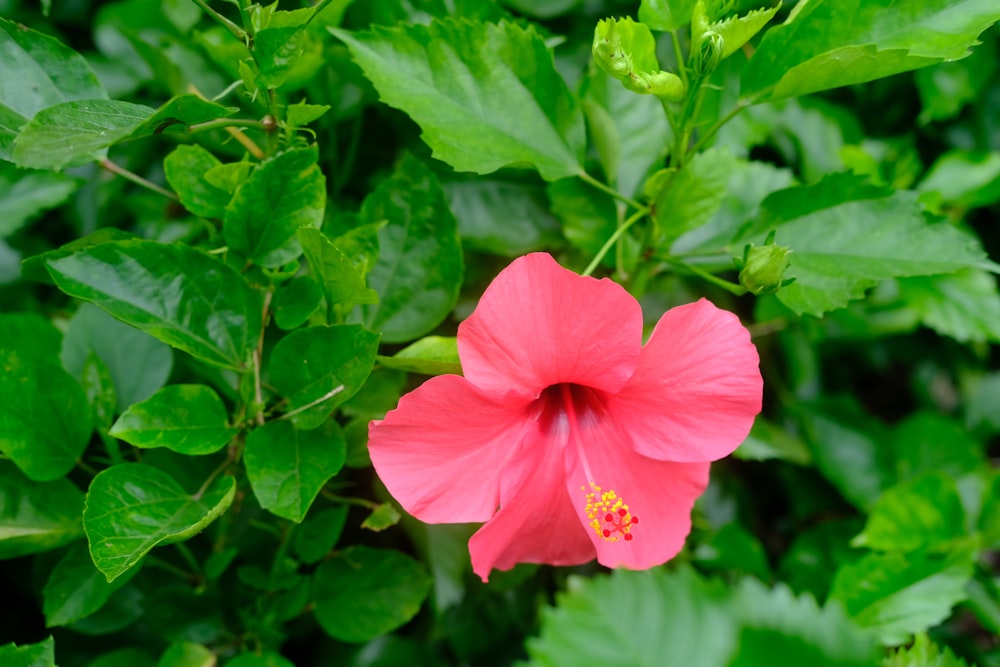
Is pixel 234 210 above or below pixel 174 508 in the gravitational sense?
above

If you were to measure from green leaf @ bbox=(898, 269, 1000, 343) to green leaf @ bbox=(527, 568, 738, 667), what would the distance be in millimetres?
969

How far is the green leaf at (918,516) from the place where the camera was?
1422 mm

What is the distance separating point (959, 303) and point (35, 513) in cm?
155

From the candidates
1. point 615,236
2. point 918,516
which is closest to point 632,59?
point 615,236

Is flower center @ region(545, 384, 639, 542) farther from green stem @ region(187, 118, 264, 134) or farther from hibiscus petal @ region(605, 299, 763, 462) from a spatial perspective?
green stem @ region(187, 118, 264, 134)

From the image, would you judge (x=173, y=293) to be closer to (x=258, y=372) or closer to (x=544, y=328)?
(x=258, y=372)

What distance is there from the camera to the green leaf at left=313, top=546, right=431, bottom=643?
1.13 m

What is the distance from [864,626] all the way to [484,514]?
63 cm

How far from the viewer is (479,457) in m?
0.97

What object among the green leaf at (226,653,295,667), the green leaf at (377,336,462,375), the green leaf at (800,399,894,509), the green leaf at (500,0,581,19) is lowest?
the green leaf at (800,399,894,509)

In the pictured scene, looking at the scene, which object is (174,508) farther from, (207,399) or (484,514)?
(484,514)

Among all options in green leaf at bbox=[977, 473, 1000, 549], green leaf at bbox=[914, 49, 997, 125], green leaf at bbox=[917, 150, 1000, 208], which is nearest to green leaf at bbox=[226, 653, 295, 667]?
green leaf at bbox=[977, 473, 1000, 549]

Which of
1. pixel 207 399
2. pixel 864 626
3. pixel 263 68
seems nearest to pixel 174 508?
pixel 207 399

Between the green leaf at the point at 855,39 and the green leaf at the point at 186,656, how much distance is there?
1089 mm
